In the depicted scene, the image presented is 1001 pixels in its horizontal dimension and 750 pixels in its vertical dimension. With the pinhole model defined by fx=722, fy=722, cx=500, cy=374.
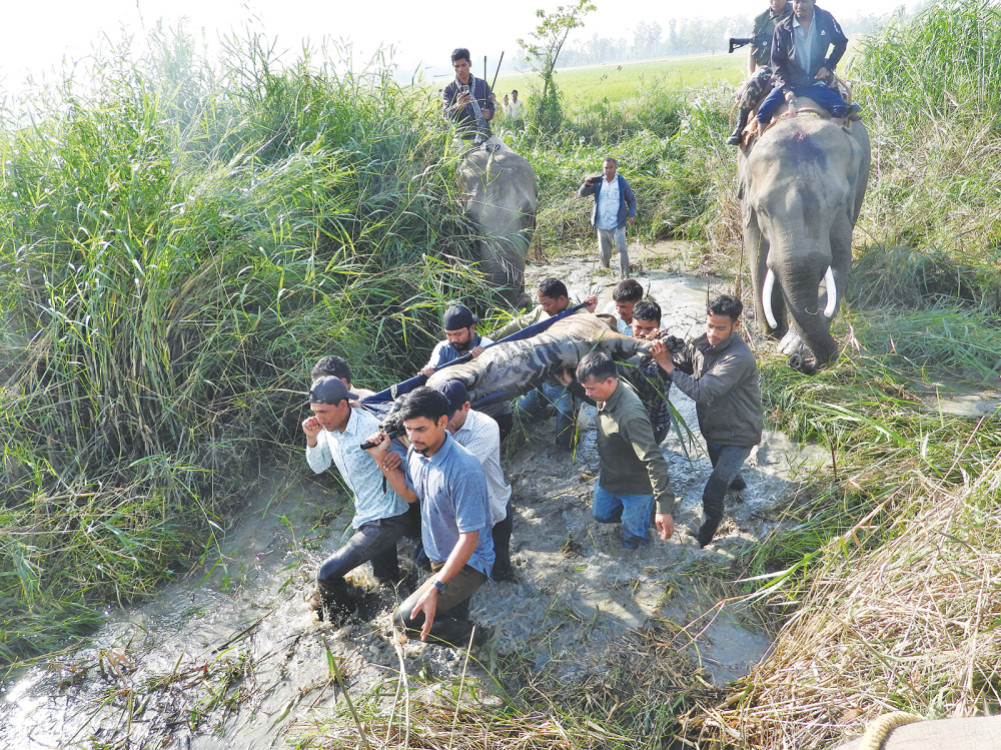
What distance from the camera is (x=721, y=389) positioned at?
3537mm

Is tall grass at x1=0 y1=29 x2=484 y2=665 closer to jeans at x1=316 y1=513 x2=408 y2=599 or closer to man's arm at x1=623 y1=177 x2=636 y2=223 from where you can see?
jeans at x1=316 y1=513 x2=408 y2=599

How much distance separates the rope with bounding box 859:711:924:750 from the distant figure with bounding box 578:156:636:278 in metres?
6.55

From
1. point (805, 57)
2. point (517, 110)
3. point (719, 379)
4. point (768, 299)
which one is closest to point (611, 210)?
point (805, 57)

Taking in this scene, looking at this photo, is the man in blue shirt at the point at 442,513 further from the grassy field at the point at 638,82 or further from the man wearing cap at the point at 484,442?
the grassy field at the point at 638,82

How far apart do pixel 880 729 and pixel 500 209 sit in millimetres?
5060

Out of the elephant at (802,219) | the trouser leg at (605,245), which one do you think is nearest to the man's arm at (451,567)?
the elephant at (802,219)

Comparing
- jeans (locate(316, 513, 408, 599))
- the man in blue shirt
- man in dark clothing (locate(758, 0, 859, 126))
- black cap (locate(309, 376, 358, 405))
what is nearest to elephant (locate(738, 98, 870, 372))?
man in dark clothing (locate(758, 0, 859, 126))

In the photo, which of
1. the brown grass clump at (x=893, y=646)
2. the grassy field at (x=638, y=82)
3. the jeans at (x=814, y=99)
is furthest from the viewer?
the grassy field at (x=638, y=82)

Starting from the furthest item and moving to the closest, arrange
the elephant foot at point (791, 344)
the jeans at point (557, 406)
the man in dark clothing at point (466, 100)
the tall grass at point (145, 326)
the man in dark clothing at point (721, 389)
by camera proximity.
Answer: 1. the man in dark clothing at point (466, 100)
2. the elephant foot at point (791, 344)
3. the jeans at point (557, 406)
4. the tall grass at point (145, 326)
5. the man in dark clothing at point (721, 389)

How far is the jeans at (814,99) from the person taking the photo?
562 centimetres

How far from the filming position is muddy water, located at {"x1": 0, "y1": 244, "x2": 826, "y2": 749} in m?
3.21

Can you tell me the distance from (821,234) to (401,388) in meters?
3.08

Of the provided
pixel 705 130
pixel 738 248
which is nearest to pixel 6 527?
pixel 738 248

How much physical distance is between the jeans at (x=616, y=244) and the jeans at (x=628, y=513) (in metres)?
4.40
